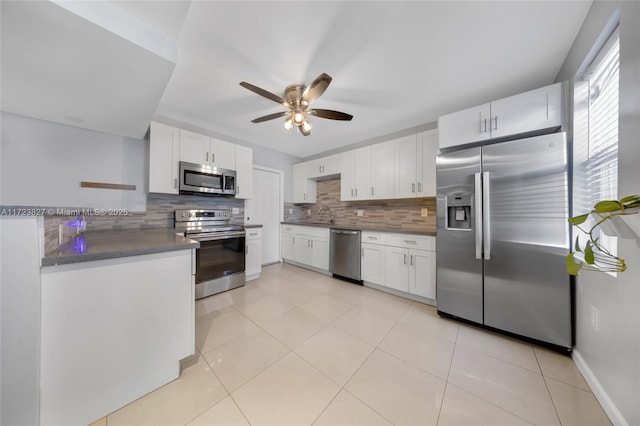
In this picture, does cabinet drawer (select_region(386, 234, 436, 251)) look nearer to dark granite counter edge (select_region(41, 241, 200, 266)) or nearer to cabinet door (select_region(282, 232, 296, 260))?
cabinet door (select_region(282, 232, 296, 260))

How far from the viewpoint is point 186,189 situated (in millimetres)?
2668

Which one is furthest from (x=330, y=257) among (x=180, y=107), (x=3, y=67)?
(x=3, y=67)

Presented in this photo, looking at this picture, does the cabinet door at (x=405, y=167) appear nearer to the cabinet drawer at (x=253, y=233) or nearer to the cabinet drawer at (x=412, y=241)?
the cabinet drawer at (x=412, y=241)

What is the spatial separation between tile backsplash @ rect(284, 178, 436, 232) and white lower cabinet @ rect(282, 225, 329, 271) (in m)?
0.55

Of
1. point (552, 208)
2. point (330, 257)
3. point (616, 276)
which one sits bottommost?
point (330, 257)

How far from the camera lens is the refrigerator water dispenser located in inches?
79.0

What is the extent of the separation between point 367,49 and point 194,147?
7.95 feet

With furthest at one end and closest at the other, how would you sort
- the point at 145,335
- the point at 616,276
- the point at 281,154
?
1. the point at 281,154
2. the point at 145,335
3. the point at 616,276

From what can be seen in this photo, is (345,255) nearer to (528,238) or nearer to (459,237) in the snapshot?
(459,237)

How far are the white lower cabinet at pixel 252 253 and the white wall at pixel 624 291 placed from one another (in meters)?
3.37

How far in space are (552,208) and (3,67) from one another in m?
3.86

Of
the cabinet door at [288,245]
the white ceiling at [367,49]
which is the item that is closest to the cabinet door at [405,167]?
the white ceiling at [367,49]

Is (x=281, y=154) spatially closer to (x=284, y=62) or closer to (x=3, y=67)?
(x=284, y=62)

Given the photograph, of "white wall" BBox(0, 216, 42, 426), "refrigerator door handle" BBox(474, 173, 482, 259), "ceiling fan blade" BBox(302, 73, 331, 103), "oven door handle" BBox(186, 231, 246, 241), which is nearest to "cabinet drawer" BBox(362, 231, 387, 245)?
"refrigerator door handle" BBox(474, 173, 482, 259)
